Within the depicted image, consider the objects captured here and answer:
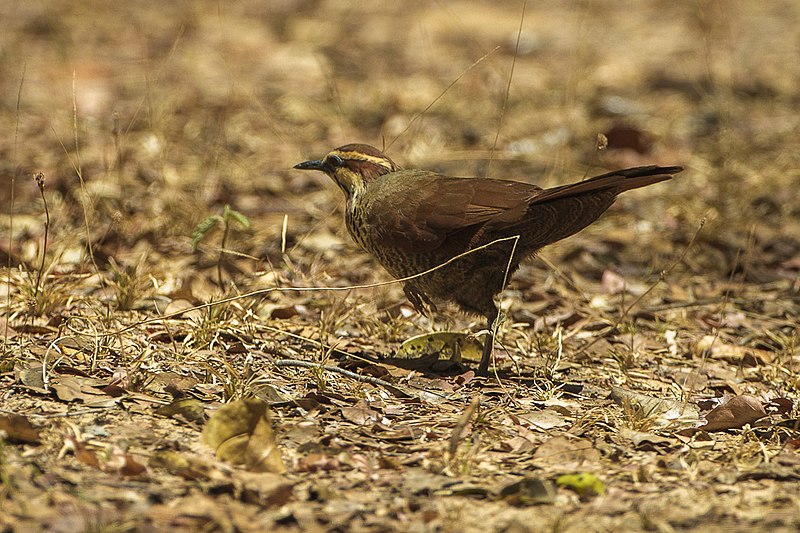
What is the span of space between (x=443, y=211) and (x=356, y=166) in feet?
2.04

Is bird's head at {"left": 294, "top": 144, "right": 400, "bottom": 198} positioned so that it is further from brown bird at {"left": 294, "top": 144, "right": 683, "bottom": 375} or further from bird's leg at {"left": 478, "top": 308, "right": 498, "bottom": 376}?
bird's leg at {"left": 478, "top": 308, "right": 498, "bottom": 376}

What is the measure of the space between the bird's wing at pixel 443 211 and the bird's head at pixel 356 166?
9.3 inches

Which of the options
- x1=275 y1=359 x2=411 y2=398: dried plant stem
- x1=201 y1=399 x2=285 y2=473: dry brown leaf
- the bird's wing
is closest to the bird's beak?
the bird's wing

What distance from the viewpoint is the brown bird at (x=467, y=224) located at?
3912 millimetres

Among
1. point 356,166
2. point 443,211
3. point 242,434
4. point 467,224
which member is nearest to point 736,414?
point 467,224

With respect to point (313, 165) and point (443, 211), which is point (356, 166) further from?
point (443, 211)

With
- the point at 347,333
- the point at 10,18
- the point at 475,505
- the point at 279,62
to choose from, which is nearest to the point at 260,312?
the point at 347,333

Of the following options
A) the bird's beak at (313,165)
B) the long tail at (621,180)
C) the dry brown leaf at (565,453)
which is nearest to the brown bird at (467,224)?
the long tail at (621,180)

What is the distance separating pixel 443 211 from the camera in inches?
158

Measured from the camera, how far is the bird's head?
441 centimetres

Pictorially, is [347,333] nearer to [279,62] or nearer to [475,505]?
[475,505]

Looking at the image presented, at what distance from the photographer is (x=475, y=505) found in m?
2.87

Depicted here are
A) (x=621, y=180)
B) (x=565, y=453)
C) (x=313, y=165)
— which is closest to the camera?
(x=565, y=453)

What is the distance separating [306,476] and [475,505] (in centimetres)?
55
